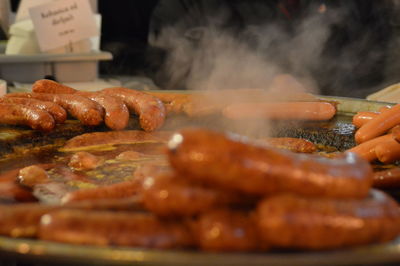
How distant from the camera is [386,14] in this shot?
23.9ft

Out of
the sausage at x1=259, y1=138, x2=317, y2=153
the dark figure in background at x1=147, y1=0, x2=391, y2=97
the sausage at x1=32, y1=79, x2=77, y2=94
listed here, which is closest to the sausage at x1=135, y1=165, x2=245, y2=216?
the sausage at x1=259, y1=138, x2=317, y2=153

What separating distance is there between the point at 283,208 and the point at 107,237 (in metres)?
0.54

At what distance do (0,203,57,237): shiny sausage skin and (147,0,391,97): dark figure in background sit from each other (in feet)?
18.1

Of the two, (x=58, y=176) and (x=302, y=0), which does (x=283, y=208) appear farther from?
(x=302, y=0)

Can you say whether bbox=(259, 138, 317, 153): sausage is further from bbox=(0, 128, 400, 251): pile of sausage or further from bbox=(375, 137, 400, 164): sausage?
bbox=(0, 128, 400, 251): pile of sausage

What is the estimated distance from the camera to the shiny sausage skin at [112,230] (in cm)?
148

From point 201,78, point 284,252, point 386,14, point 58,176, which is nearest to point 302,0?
point 386,14

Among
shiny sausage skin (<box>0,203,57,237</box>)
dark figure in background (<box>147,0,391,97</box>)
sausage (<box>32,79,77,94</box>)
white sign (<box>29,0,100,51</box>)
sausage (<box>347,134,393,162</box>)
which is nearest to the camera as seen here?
shiny sausage skin (<box>0,203,57,237</box>)

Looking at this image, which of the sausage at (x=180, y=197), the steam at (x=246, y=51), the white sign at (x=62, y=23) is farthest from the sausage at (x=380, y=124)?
the white sign at (x=62, y=23)

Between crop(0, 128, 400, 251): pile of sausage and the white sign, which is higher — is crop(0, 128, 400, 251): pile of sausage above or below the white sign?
above

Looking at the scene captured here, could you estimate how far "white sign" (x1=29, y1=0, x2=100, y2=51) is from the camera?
530 centimetres

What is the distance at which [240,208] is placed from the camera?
5.14 feet

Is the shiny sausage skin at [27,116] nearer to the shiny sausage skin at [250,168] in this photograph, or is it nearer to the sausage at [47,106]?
the sausage at [47,106]

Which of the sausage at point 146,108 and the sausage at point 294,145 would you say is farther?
the sausage at point 146,108
